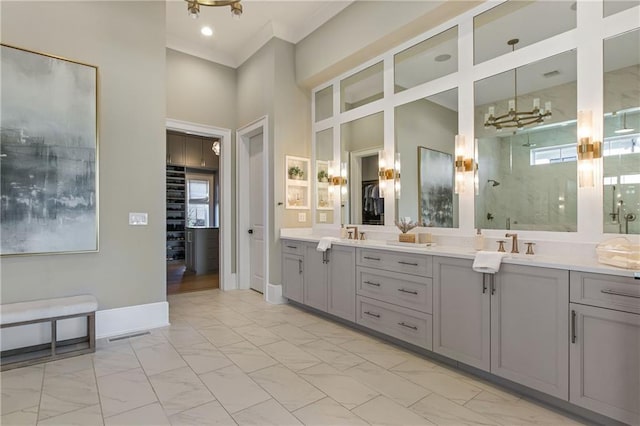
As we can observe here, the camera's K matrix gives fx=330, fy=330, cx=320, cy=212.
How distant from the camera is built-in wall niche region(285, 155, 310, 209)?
4.67 metres

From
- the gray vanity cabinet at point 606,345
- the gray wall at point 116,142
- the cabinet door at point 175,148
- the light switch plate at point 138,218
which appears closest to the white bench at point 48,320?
the gray wall at point 116,142

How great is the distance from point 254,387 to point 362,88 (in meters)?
3.45

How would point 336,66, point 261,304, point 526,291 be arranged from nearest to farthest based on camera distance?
point 526,291 < point 336,66 < point 261,304

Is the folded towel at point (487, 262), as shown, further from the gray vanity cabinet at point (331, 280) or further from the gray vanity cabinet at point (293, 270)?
the gray vanity cabinet at point (293, 270)

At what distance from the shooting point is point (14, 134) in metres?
2.82

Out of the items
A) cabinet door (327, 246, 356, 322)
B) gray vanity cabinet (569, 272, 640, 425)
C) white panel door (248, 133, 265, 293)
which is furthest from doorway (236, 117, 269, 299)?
gray vanity cabinet (569, 272, 640, 425)

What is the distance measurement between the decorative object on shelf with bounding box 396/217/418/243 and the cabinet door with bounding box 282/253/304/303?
1.42 m

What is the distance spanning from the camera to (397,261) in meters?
2.99

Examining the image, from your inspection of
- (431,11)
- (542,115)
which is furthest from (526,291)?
(431,11)

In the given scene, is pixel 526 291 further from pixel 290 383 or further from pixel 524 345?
pixel 290 383

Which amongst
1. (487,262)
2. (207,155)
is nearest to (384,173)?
(487,262)

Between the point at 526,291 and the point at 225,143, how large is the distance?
15.0ft

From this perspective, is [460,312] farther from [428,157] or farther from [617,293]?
[428,157]

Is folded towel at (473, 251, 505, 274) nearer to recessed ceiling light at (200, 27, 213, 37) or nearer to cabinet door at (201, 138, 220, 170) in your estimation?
recessed ceiling light at (200, 27, 213, 37)
